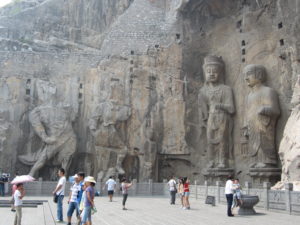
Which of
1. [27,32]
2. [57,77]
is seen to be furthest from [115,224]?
[27,32]

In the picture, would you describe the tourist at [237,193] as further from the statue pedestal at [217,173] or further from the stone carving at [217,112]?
the stone carving at [217,112]

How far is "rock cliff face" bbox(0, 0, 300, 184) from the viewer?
18.2 m

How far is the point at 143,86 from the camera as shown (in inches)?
787

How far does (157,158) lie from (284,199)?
385 inches

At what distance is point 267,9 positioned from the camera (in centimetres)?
1752

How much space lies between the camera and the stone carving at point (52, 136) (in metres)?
18.2

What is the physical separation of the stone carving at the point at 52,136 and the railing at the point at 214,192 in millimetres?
2323

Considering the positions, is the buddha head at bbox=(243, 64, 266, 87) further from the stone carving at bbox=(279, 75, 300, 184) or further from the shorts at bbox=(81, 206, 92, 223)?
the shorts at bbox=(81, 206, 92, 223)

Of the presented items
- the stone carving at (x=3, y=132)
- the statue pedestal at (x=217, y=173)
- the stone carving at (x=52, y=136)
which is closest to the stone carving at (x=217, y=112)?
the statue pedestal at (x=217, y=173)

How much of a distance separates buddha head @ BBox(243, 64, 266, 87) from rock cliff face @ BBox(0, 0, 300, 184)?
0.49 m

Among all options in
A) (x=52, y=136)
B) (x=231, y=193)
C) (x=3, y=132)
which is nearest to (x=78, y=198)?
(x=231, y=193)

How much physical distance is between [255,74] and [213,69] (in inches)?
100

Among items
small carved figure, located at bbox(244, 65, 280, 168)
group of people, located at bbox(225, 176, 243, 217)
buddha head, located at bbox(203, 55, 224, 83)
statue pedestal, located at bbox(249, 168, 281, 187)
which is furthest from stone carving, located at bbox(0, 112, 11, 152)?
group of people, located at bbox(225, 176, 243, 217)

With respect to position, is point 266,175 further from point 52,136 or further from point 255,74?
point 52,136
